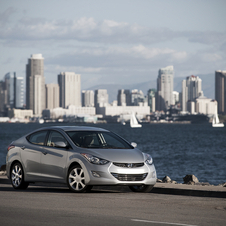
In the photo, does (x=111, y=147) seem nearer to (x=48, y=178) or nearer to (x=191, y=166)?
(x=48, y=178)

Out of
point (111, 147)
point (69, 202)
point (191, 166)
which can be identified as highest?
point (111, 147)

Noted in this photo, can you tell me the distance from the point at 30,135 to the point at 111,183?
9.76 feet

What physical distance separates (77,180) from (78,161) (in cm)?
44

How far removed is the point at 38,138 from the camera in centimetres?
1312

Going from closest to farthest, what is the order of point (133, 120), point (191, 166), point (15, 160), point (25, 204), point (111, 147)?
point (25, 204) < point (111, 147) < point (15, 160) < point (191, 166) < point (133, 120)

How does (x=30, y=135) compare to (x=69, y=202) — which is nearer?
(x=69, y=202)

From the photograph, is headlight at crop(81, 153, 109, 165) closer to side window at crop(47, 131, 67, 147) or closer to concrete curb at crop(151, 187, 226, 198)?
side window at crop(47, 131, 67, 147)

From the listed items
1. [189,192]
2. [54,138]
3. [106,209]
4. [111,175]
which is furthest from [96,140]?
[106,209]

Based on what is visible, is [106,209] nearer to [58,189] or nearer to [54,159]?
[54,159]

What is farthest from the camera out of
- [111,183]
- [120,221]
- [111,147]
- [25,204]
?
[111,147]

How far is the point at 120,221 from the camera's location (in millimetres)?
8094

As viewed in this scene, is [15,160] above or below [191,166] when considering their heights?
above

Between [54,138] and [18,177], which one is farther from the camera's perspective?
[18,177]

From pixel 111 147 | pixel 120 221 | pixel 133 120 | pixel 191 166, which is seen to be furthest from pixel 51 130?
pixel 133 120
